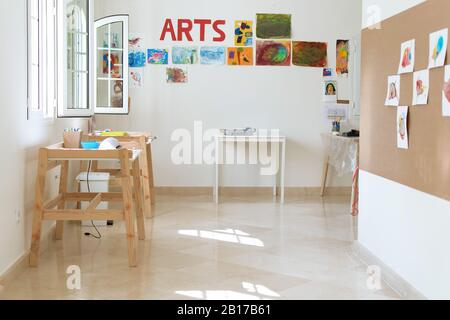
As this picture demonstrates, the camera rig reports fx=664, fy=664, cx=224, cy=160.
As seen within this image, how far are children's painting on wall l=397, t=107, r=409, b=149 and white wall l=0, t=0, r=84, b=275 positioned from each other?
251cm

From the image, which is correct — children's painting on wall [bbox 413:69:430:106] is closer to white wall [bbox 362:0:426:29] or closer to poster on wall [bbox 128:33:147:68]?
white wall [bbox 362:0:426:29]

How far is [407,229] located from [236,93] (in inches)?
180

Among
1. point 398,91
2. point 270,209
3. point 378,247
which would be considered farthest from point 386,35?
point 270,209

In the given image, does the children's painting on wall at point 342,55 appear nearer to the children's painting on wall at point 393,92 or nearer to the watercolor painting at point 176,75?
the watercolor painting at point 176,75

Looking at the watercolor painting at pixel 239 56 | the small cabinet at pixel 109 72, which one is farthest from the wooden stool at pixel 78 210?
the watercolor painting at pixel 239 56

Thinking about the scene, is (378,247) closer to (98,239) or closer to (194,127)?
(98,239)

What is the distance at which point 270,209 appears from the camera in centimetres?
741

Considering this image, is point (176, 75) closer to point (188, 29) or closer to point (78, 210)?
point (188, 29)

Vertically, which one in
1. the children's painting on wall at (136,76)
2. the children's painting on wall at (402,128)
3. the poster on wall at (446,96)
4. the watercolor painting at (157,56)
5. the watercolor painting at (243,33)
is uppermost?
the watercolor painting at (243,33)

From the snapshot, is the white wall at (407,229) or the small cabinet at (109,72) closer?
the white wall at (407,229)

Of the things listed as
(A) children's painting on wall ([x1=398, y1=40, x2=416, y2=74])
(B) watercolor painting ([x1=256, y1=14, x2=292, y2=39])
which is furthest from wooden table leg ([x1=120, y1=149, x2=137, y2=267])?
(B) watercolor painting ([x1=256, y1=14, x2=292, y2=39])

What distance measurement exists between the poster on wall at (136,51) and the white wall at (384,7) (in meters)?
3.67

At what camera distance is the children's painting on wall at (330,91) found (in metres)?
8.44

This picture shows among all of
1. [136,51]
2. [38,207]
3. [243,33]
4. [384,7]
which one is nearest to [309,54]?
[243,33]
